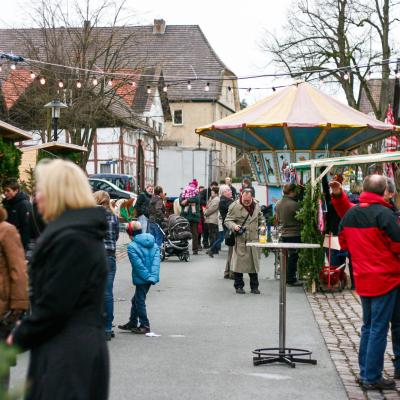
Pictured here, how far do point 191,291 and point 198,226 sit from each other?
10460mm

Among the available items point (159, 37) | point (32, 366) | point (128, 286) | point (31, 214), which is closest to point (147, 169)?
point (159, 37)

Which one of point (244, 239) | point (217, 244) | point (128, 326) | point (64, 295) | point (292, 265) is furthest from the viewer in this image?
point (217, 244)

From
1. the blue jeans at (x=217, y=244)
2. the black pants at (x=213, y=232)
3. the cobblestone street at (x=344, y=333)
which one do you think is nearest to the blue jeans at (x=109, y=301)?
the cobblestone street at (x=344, y=333)

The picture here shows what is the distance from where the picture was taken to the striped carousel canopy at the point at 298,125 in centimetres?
2092

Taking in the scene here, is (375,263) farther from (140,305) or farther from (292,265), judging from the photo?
(292,265)

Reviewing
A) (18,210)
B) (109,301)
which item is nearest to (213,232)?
(18,210)

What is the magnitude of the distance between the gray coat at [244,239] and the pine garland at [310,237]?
80cm

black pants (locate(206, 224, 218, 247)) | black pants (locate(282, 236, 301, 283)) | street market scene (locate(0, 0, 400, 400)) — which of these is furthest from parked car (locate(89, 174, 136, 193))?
black pants (locate(282, 236, 301, 283))

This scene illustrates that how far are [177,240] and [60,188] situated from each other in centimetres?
1817

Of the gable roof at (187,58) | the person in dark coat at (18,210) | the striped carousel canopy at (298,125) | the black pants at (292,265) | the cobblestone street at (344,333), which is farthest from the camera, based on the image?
the gable roof at (187,58)

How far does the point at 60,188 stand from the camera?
403 cm

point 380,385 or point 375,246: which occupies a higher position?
point 375,246

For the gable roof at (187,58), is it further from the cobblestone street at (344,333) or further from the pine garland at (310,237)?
the cobblestone street at (344,333)

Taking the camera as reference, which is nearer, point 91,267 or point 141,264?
point 91,267
